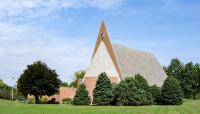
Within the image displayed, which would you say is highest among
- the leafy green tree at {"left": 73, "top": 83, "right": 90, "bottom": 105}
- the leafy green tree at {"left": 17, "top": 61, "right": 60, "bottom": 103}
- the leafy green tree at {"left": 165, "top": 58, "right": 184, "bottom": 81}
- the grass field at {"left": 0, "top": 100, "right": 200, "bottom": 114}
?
the leafy green tree at {"left": 165, "top": 58, "right": 184, "bottom": 81}

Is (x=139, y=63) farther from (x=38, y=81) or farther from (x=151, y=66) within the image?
(x=38, y=81)

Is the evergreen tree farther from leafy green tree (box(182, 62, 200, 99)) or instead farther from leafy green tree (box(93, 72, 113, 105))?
leafy green tree (box(93, 72, 113, 105))

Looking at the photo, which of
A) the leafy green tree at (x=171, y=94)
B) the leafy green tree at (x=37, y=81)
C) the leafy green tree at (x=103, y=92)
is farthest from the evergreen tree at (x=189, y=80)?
the leafy green tree at (x=103, y=92)

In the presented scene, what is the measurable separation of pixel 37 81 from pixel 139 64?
2066 cm

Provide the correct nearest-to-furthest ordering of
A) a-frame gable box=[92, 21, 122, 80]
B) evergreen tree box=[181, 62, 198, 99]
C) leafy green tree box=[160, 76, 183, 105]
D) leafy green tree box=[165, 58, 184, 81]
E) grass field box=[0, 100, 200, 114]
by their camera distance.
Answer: grass field box=[0, 100, 200, 114] → leafy green tree box=[160, 76, 183, 105] → a-frame gable box=[92, 21, 122, 80] → evergreen tree box=[181, 62, 198, 99] → leafy green tree box=[165, 58, 184, 81]

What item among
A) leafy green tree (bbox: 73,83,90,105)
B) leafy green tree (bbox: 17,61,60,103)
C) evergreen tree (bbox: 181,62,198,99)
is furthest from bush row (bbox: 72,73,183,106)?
evergreen tree (bbox: 181,62,198,99)

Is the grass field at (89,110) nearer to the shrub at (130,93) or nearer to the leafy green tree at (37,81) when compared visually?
the shrub at (130,93)

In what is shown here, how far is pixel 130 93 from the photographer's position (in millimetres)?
52781

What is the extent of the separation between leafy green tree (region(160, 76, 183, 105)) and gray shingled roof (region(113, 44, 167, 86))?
9.93 m

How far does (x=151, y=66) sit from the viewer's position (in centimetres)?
8175

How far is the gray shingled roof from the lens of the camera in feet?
230

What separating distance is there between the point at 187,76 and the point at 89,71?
37.0 metres

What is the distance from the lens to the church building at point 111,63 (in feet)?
226

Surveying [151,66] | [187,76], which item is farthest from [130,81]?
[187,76]
